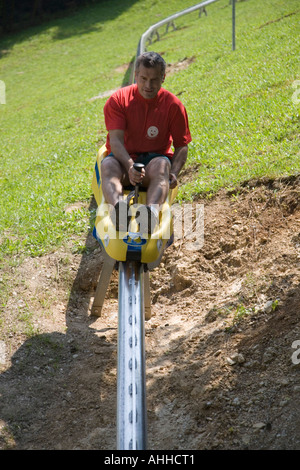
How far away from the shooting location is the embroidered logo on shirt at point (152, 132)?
453 centimetres

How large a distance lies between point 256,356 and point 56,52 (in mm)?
21181

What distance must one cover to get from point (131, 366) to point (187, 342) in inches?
45.5

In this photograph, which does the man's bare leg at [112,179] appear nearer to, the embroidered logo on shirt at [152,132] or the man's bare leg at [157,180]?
the man's bare leg at [157,180]

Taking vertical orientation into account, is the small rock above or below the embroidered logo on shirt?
below

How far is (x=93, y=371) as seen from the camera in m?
4.04

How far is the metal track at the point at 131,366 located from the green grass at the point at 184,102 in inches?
84.3

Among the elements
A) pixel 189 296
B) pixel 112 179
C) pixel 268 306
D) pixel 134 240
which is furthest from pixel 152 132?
pixel 268 306

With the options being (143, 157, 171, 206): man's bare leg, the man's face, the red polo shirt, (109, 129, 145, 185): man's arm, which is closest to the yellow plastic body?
(143, 157, 171, 206): man's bare leg

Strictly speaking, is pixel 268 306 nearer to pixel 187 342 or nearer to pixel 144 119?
pixel 187 342

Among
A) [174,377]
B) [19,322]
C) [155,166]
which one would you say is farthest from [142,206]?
[19,322]

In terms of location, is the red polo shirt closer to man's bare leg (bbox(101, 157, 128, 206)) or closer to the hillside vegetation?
man's bare leg (bbox(101, 157, 128, 206))

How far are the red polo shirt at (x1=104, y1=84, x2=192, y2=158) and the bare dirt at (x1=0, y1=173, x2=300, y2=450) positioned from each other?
119 cm

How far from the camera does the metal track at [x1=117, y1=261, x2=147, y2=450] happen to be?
2.75 meters

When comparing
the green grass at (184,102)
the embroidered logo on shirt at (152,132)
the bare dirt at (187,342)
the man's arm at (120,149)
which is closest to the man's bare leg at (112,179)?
the man's arm at (120,149)
